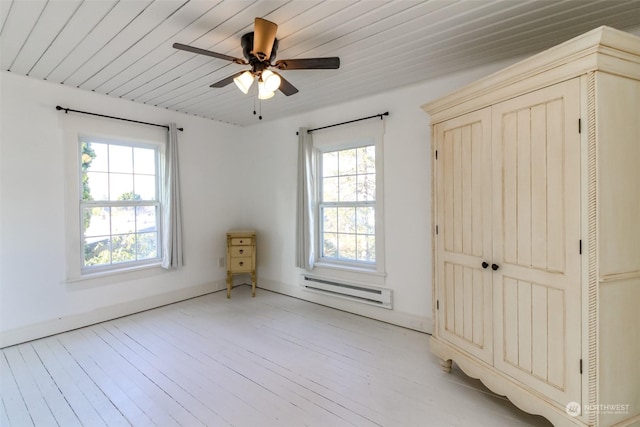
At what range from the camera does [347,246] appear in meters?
3.77

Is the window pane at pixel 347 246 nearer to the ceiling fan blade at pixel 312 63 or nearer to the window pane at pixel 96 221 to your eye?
the ceiling fan blade at pixel 312 63

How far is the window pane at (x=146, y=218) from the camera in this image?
375 centimetres

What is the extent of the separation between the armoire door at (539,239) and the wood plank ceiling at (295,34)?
725 mm

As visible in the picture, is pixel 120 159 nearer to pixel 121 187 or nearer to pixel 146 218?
pixel 121 187

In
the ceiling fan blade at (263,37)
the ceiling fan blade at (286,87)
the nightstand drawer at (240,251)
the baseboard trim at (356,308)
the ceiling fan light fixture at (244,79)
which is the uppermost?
the ceiling fan blade at (263,37)

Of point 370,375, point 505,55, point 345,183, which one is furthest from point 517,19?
point 370,375

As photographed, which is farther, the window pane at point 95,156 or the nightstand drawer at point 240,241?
the nightstand drawer at point 240,241

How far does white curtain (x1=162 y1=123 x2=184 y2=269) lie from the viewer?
3811 millimetres

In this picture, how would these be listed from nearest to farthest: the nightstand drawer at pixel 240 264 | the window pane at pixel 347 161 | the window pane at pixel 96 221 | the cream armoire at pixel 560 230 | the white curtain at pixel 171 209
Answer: the cream armoire at pixel 560 230, the window pane at pixel 96 221, the window pane at pixel 347 161, the white curtain at pixel 171 209, the nightstand drawer at pixel 240 264

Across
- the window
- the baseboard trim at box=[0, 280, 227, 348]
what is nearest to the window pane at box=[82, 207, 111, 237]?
the window

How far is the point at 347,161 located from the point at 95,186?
298 cm

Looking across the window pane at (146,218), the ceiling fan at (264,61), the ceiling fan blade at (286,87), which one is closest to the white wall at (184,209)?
the window pane at (146,218)

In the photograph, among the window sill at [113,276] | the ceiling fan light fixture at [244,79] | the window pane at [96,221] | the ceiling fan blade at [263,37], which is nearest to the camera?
the ceiling fan blade at [263,37]

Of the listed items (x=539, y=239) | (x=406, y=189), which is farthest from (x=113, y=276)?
(x=539, y=239)
